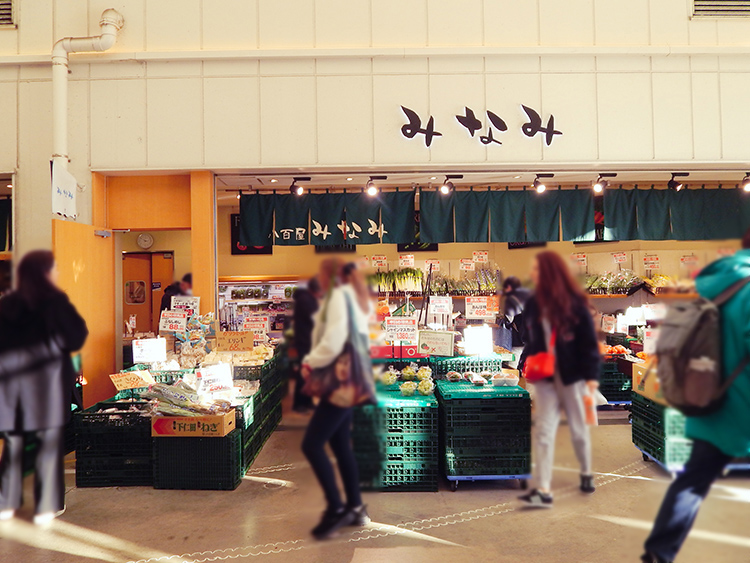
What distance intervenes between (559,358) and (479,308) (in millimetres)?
757

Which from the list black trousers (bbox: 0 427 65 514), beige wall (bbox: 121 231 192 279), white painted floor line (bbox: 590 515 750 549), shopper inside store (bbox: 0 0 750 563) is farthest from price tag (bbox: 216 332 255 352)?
white painted floor line (bbox: 590 515 750 549)

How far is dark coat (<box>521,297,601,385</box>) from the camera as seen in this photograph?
3.93 feet

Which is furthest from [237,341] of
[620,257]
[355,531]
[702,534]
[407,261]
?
[702,534]

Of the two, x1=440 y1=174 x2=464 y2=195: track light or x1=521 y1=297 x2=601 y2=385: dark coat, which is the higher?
x1=440 y1=174 x2=464 y2=195: track light

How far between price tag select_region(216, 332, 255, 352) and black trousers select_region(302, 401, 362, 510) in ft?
11.3

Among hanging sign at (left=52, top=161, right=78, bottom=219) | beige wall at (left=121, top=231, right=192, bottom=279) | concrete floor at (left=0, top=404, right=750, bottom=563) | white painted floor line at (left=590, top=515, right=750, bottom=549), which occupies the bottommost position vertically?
concrete floor at (left=0, top=404, right=750, bottom=563)

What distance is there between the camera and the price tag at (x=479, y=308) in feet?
6.38

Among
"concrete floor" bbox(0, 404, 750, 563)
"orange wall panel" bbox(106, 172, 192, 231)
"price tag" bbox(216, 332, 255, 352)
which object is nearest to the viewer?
"price tag" bbox(216, 332, 255, 352)

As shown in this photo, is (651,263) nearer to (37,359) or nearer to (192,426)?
(37,359)

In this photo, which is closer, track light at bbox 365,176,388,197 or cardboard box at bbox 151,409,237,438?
cardboard box at bbox 151,409,237,438

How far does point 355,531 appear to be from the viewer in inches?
204

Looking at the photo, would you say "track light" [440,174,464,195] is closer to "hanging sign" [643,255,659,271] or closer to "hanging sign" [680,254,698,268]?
"hanging sign" [643,255,659,271]

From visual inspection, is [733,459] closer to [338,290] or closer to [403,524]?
[338,290]

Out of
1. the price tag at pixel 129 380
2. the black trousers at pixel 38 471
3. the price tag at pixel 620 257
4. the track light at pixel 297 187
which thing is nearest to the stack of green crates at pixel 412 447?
the price tag at pixel 129 380
